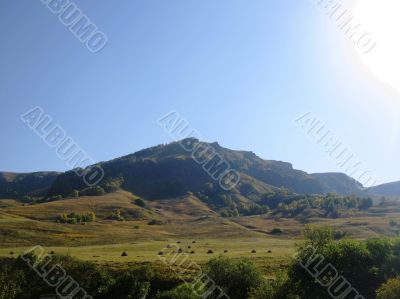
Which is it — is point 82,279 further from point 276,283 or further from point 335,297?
point 335,297

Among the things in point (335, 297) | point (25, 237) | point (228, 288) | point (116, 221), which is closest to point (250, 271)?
point (228, 288)

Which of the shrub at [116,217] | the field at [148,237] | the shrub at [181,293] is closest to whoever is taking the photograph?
the shrub at [181,293]

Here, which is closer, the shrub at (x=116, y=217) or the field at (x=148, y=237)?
the field at (x=148, y=237)

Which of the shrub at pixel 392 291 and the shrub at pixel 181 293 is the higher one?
the shrub at pixel 392 291

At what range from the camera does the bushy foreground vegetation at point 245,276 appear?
180ft

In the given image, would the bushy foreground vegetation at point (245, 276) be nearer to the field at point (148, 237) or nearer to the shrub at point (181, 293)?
the shrub at point (181, 293)

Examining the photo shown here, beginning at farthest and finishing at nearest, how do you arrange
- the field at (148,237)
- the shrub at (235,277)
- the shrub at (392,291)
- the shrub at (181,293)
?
the field at (148,237) → the shrub at (235,277) → the shrub at (181,293) → the shrub at (392,291)

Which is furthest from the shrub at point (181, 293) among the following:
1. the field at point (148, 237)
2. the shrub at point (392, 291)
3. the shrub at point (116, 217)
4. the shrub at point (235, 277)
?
the shrub at point (116, 217)

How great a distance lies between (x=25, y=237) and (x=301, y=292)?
7338cm

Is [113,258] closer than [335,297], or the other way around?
[335,297]

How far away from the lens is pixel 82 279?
59062mm

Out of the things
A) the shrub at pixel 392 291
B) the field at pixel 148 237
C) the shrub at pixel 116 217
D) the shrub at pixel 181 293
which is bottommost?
the shrub at pixel 181 293

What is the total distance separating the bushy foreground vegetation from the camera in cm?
5484

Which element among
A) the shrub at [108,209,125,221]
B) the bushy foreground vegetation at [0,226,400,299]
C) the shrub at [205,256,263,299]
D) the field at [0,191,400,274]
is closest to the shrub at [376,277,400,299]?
the bushy foreground vegetation at [0,226,400,299]
